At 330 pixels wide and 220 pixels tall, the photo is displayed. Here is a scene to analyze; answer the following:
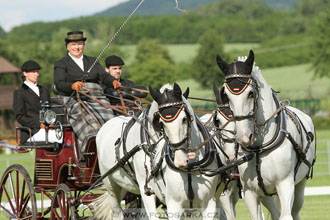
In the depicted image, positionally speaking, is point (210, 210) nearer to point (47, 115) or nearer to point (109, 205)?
point (109, 205)

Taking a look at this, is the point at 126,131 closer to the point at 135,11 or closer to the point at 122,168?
the point at 122,168

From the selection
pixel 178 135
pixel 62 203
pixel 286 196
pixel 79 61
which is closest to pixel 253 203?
pixel 286 196

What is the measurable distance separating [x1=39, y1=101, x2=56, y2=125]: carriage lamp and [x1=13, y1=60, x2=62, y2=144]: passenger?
353 millimetres

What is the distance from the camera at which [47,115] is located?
8383 mm

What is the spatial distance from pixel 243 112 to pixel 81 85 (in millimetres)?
2694

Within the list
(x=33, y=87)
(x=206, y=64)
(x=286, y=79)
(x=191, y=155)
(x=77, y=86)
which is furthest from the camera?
(x=286, y=79)

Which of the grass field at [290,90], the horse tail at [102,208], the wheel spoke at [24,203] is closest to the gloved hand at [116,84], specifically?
the horse tail at [102,208]

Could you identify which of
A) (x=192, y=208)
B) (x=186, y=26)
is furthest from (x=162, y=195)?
(x=186, y=26)

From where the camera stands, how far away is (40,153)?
8875 mm

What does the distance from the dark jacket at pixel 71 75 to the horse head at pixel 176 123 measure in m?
2.69

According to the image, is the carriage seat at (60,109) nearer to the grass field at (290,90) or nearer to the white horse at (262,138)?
the white horse at (262,138)

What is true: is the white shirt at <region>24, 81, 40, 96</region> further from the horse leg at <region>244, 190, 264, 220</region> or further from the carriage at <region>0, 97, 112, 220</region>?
the horse leg at <region>244, 190, 264, 220</region>

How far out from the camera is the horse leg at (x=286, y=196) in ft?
21.5

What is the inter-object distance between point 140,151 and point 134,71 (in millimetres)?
46019
